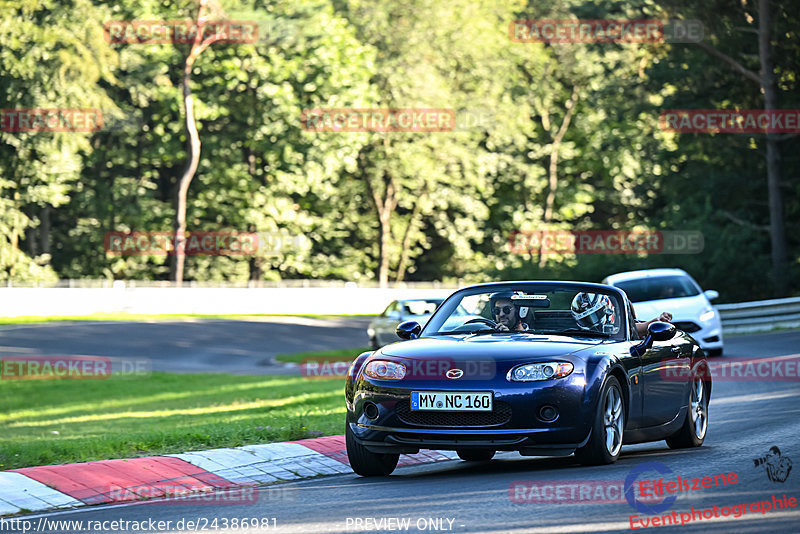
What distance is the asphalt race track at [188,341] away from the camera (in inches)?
1226

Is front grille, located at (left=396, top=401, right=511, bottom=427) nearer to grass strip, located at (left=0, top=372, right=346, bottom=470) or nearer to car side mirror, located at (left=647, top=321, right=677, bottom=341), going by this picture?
car side mirror, located at (left=647, top=321, right=677, bottom=341)

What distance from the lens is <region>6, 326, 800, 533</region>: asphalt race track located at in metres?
6.77

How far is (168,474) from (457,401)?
2.22 m

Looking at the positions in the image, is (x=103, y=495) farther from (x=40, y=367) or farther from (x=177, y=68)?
(x=177, y=68)

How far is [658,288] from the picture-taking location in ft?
76.9

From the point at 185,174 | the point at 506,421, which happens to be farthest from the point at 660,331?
the point at 185,174

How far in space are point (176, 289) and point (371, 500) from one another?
39624 mm

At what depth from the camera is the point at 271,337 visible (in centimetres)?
3869

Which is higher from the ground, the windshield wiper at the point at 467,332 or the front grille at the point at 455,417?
the windshield wiper at the point at 467,332

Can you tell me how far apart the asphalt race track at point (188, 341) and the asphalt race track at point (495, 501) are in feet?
64.8

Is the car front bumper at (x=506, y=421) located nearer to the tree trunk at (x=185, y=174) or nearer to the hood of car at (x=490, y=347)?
the hood of car at (x=490, y=347)

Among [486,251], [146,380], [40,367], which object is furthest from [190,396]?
[486,251]

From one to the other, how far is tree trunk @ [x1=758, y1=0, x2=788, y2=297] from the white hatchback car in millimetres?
14904

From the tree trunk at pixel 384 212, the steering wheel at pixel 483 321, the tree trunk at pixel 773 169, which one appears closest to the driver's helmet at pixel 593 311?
the steering wheel at pixel 483 321
